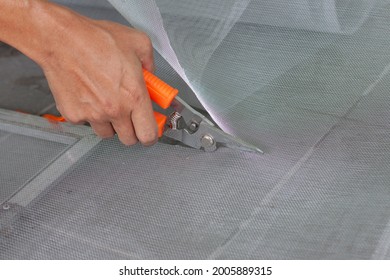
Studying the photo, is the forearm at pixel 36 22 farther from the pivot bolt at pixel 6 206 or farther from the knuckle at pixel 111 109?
the pivot bolt at pixel 6 206

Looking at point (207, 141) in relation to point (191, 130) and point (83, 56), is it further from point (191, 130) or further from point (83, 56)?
point (83, 56)

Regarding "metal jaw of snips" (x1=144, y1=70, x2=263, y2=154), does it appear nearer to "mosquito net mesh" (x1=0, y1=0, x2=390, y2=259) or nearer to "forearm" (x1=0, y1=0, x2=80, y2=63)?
"mosquito net mesh" (x1=0, y1=0, x2=390, y2=259)

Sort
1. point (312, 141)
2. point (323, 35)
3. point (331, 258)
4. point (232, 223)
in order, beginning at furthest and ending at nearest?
point (323, 35)
point (312, 141)
point (232, 223)
point (331, 258)

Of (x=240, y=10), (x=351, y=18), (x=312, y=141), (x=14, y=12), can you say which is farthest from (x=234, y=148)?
(x=14, y=12)

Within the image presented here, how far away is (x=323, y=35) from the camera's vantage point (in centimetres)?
153

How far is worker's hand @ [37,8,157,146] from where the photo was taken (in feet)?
3.83

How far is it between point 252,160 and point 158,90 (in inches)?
11.1

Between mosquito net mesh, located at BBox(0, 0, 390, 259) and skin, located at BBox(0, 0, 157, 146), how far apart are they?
0.21 meters

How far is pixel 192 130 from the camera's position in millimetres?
1399

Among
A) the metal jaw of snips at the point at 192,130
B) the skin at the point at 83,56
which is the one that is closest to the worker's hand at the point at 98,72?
the skin at the point at 83,56

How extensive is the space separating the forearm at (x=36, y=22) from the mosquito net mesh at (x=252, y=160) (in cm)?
25

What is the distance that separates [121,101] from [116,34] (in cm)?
13

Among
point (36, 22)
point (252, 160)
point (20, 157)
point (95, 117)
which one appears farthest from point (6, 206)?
Answer: point (252, 160)

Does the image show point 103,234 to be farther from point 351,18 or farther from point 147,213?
point 351,18
